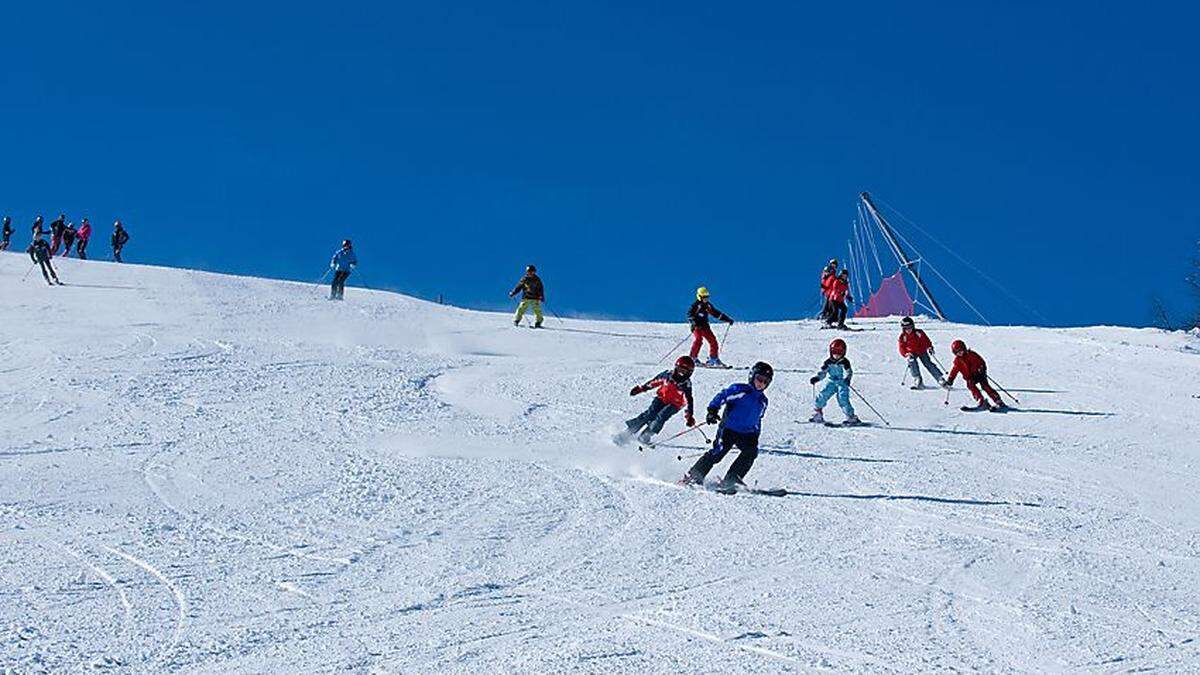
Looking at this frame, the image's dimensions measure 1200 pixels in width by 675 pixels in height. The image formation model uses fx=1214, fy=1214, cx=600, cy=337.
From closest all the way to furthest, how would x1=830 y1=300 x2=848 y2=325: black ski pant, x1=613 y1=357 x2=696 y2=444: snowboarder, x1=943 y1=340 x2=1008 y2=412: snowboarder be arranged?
x1=613 y1=357 x2=696 y2=444: snowboarder → x1=943 y1=340 x2=1008 y2=412: snowboarder → x1=830 y1=300 x2=848 y2=325: black ski pant

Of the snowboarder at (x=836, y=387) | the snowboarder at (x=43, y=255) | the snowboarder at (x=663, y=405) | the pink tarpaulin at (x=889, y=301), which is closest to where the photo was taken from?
the snowboarder at (x=663, y=405)

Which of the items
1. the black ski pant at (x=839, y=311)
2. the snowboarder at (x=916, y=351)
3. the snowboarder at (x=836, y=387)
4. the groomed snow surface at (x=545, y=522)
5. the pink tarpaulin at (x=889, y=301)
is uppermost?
the pink tarpaulin at (x=889, y=301)

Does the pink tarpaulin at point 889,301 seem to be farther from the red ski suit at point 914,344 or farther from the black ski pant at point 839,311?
the red ski suit at point 914,344

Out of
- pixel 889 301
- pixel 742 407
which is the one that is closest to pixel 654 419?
pixel 742 407

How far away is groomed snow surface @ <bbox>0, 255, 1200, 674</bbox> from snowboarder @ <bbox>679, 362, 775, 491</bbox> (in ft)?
1.35

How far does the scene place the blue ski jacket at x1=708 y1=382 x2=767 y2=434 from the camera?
13055 millimetres

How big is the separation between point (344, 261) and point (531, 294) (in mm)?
6104

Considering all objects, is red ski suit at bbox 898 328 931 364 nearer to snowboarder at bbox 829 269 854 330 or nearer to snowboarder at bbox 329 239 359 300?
snowboarder at bbox 829 269 854 330

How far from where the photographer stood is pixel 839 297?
29.8 m

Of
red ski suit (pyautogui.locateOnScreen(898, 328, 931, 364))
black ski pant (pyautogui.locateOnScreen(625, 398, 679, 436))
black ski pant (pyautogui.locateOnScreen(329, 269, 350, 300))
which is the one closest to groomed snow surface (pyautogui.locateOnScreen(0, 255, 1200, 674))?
black ski pant (pyautogui.locateOnScreen(625, 398, 679, 436))

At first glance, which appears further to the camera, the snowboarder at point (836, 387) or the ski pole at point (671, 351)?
the ski pole at point (671, 351)

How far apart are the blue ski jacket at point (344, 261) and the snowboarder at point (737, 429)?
2059cm

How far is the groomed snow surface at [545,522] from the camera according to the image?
718 centimetres

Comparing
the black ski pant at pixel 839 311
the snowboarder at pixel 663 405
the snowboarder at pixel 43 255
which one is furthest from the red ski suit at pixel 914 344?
the snowboarder at pixel 43 255
